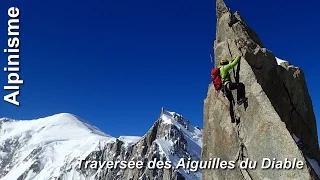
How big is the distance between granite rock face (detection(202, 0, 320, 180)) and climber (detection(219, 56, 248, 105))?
0.39m

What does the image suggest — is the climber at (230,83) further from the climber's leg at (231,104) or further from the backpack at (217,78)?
the backpack at (217,78)

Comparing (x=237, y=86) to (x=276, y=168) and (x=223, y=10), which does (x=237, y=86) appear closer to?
(x=276, y=168)

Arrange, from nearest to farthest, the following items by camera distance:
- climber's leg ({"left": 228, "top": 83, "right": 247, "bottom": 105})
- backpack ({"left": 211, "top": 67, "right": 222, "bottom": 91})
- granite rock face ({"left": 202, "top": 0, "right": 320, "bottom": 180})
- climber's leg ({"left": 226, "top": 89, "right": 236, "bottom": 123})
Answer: granite rock face ({"left": 202, "top": 0, "right": 320, "bottom": 180}) → climber's leg ({"left": 228, "top": 83, "right": 247, "bottom": 105}) → climber's leg ({"left": 226, "top": 89, "right": 236, "bottom": 123}) → backpack ({"left": 211, "top": 67, "right": 222, "bottom": 91})

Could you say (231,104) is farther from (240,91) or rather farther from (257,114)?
(257,114)

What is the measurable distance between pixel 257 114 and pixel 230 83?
2.48 metres

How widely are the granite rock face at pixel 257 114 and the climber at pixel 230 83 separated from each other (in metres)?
0.39

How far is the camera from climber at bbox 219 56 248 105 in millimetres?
23109

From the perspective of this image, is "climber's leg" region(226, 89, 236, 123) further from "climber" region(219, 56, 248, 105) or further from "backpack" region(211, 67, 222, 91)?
"backpack" region(211, 67, 222, 91)

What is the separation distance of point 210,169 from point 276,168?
6.75m

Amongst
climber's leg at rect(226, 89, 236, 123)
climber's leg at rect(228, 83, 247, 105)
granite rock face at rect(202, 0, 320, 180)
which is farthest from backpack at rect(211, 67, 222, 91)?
climber's leg at rect(228, 83, 247, 105)

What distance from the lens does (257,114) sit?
21.9m

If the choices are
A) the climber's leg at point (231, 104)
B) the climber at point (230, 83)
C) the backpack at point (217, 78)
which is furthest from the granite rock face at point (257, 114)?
the backpack at point (217, 78)

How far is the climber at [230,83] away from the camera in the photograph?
23.1 metres

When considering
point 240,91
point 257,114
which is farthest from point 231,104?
point 257,114
